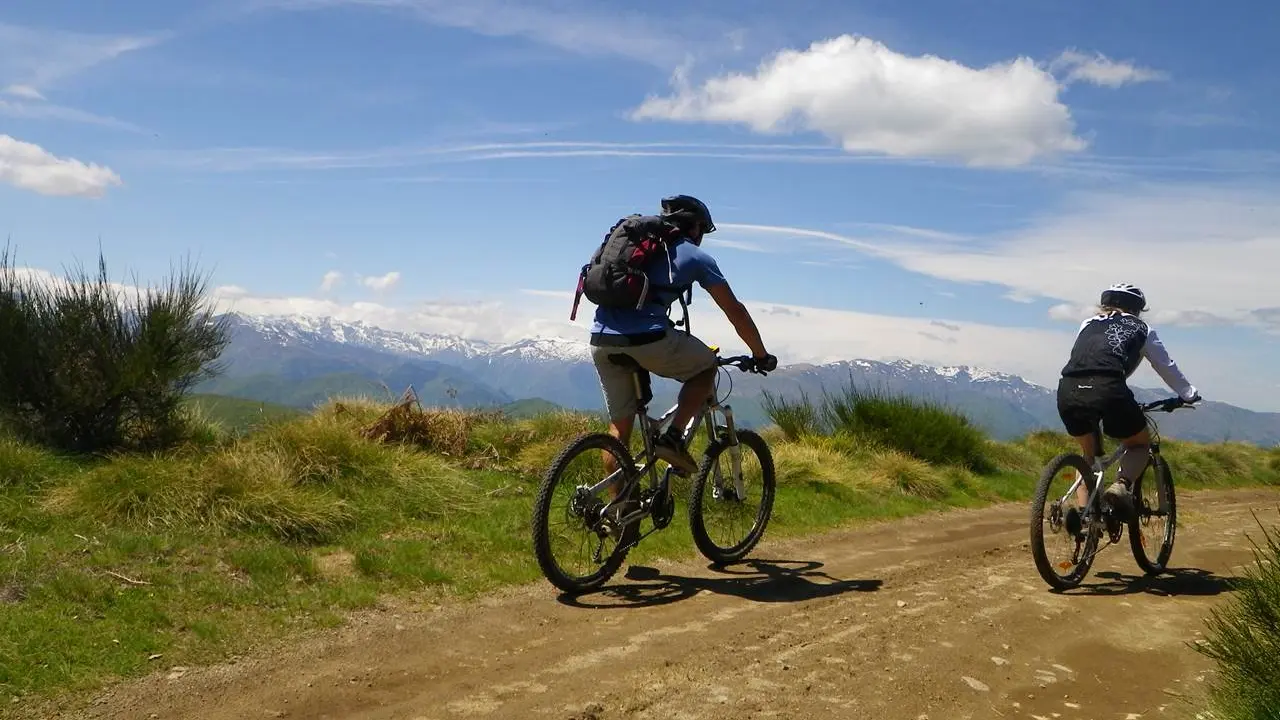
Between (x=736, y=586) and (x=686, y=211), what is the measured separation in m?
2.43

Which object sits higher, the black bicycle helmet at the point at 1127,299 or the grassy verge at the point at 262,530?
the black bicycle helmet at the point at 1127,299

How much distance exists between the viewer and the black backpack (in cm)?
501

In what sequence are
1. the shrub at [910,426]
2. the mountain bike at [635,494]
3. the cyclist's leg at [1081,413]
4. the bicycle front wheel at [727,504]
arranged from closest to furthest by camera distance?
the mountain bike at [635,494] < the bicycle front wheel at [727,504] < the cyclist's leg at [1081,413] < the shrub at [910,426]

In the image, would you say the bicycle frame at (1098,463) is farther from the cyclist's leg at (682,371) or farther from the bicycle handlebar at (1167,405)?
the cyclist's leg at (682,371)

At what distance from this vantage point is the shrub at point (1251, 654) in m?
3.12

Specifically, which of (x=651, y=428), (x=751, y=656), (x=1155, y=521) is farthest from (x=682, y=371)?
(x=1155, y=521)

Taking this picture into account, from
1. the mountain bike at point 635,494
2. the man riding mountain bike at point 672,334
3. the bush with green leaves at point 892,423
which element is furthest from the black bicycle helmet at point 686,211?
the bush with green leaves at point 892,423

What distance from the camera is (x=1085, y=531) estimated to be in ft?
19.8

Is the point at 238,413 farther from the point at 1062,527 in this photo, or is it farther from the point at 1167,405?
Answer: the point at 1167,405

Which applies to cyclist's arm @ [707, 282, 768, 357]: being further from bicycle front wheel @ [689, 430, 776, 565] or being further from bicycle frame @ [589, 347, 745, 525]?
bicycle front wheel @ [689, 430, 776, 565]

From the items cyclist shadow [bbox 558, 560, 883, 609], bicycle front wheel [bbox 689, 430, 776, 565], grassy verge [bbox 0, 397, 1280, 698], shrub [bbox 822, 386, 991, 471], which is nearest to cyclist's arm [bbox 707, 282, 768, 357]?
bicycle front wheel [bbox 689, 430, 776, 565]

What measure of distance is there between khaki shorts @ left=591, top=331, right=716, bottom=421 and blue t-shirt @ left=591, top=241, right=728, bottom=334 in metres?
0.12

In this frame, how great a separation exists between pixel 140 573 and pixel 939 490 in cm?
907

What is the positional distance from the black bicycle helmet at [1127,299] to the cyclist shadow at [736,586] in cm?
271
